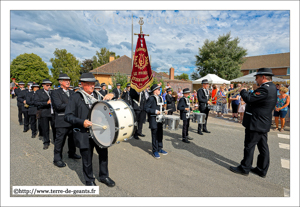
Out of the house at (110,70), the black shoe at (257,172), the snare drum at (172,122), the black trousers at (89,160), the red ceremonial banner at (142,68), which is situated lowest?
the black shoe at (257,172)

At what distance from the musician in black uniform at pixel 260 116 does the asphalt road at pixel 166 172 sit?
0.34 m

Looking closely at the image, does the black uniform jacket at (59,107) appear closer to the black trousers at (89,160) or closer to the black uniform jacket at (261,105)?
the black trousers at (89,160)

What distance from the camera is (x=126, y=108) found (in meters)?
2.99

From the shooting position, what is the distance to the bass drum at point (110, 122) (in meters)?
2.69

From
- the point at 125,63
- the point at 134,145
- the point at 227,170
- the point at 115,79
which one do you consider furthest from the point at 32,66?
the point at 227,170

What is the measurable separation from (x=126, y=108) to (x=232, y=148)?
4.33 metres

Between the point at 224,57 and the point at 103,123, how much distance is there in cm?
3358

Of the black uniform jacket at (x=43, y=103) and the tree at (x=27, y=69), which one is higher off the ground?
the tree at (x=27, y=69)

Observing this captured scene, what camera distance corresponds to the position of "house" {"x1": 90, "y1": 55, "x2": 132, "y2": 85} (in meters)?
31.7

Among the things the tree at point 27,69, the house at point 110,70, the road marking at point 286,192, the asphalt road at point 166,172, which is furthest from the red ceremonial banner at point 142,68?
the tree at point 27,69

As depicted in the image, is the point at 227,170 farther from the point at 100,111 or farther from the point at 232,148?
the point at 100,111

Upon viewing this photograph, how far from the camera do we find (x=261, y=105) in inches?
141

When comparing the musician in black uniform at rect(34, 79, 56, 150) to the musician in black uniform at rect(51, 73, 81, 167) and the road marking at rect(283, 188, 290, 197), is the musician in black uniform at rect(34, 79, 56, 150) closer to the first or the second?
the musician in black uniform at rect(51, 73, 81, 167)

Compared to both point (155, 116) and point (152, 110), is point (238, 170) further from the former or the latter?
point (152, 110)
